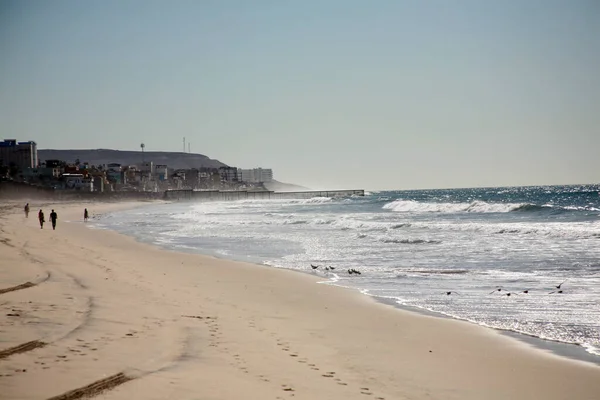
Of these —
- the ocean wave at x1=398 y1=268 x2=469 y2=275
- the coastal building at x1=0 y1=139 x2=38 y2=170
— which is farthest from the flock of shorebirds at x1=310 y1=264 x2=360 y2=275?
the coastal building at x1=0 y1=139 x2=38 y2=170

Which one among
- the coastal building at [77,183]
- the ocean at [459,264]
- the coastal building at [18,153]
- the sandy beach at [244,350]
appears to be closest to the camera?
A: the sandy beach at [244,350]

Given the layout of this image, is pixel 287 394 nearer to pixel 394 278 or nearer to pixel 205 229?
pixel 394 278

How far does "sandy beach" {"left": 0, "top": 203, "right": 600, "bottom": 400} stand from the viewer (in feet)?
18.1

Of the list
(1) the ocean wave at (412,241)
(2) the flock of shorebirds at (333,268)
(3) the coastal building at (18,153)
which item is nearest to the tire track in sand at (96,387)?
(2) the flock of shorebirds at (333,268)

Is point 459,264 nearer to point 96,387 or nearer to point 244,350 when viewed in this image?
point 244,350

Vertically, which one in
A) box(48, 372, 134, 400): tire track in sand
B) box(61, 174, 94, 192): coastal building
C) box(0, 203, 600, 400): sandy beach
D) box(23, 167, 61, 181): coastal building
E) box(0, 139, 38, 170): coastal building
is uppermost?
box(0, 139, 38, 170): coastal building

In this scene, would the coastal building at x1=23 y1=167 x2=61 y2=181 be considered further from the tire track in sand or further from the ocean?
the tire track in sand

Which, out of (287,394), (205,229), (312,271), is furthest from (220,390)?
(205,229)

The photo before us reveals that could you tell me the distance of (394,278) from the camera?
1454 cm

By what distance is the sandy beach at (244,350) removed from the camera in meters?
5.53

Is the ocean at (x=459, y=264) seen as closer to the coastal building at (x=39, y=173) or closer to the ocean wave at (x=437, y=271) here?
the ocean wave at (x=437, y=271)

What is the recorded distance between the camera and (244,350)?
711 centimetres

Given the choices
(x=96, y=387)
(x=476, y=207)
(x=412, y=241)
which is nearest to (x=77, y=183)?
(x=476, y=207)

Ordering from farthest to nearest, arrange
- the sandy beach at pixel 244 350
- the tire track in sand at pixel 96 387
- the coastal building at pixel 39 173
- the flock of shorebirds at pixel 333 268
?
the coastal building at pixel 39 173 < the flock of shorebirds at pixel 333 268 < the sandy beach at pixel 244 350 < the tire track in sand at pixel 96 387
